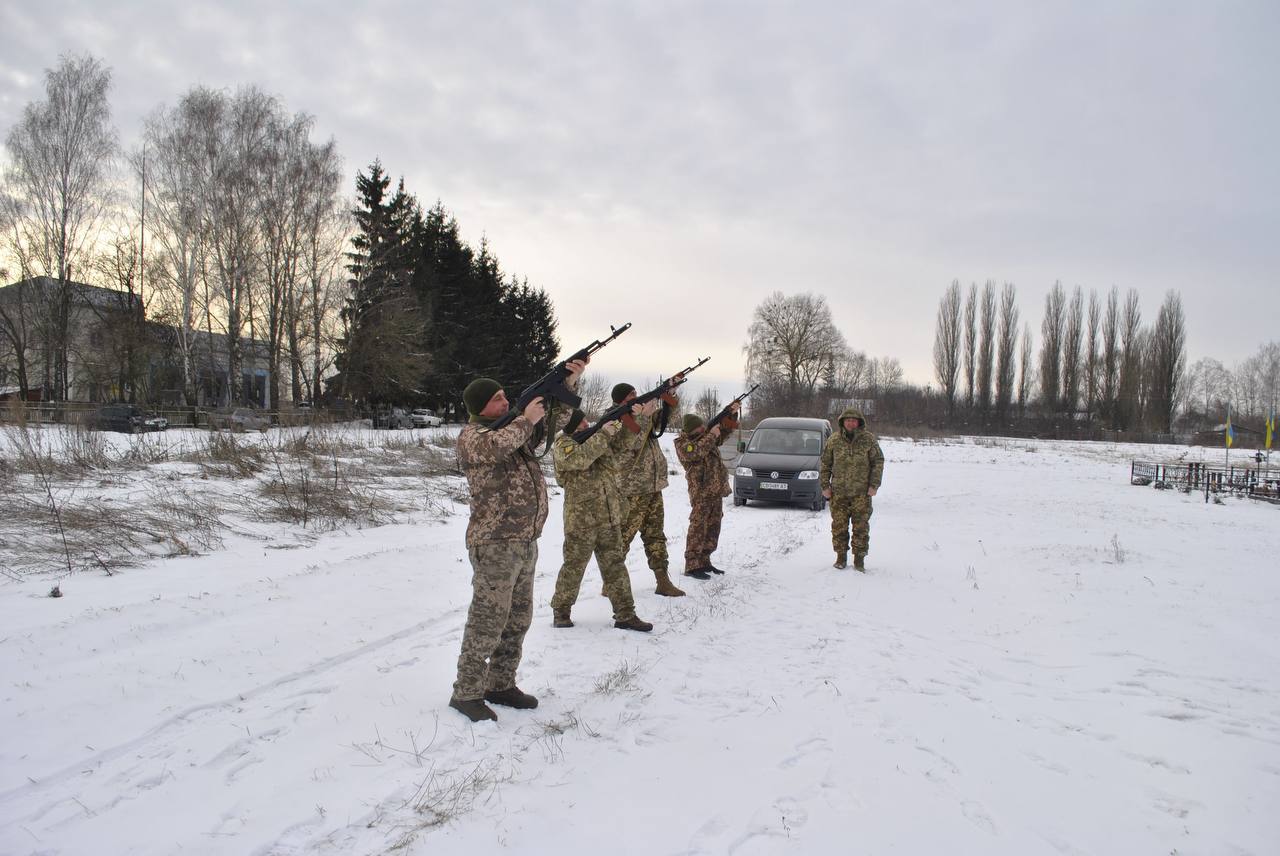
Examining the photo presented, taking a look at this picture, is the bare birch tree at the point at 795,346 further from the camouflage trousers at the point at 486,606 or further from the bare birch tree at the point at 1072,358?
the camouflage trousers at the point at 486,606

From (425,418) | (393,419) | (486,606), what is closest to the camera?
(486,606)

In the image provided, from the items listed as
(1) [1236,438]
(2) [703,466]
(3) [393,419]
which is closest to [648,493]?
(2) [703,466]

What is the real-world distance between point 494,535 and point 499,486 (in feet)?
0.89

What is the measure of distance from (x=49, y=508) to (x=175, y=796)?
678cm

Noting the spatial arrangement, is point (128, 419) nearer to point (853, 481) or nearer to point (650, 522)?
point (650, 522)

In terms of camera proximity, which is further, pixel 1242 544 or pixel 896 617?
pixel 1242 544

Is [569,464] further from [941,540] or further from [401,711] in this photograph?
[941,540]

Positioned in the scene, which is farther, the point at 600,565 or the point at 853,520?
the point at 853,520

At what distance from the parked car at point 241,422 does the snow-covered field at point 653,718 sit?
23.4ft

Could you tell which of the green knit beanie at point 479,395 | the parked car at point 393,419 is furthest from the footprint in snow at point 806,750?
the parked car at point 393,419

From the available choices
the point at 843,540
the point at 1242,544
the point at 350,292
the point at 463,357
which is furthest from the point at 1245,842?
the point at 463,357

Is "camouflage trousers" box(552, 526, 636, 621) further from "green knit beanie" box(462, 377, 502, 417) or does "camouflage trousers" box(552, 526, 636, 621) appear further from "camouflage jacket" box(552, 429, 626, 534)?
"green knit beanie" box(462, 377, 502, 417)

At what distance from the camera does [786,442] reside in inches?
577

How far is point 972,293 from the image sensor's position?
62.1 meters
